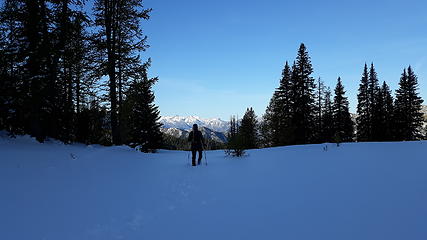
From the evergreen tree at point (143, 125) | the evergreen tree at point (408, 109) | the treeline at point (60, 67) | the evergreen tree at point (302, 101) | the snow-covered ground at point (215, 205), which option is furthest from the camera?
the evergreen tree at point (408, 109)

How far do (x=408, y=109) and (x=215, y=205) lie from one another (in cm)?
4291

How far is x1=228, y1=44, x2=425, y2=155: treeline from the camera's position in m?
27.8

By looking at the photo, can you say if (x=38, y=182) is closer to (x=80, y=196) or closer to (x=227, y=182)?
(x=80, y=196)

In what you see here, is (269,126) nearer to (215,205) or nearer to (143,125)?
(143,125)

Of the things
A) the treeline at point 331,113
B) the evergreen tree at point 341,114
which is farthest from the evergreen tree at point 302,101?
the evergreen tree at point 341,114

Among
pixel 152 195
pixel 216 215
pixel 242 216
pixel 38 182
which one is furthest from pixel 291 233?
pixel 38 182

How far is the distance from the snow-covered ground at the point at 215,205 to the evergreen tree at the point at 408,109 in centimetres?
3593

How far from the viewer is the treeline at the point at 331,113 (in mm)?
27812

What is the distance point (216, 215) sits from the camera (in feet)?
10.8

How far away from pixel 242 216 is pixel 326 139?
119 ft

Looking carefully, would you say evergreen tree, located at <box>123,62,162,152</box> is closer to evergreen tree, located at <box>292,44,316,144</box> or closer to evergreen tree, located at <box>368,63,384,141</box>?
evergreen tree, located at <box>292,44,316,144</box>

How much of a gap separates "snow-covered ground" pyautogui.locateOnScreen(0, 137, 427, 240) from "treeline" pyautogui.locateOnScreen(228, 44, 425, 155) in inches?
845

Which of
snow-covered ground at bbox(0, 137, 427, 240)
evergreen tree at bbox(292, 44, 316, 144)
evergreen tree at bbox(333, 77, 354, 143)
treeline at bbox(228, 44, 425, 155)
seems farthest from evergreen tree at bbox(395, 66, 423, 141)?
snow-covered ground at bbox(0, 137, 427, 240)

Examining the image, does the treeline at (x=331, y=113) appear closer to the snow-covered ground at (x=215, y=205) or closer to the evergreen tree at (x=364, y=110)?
the evergreen tree at (x=364, y=110)
